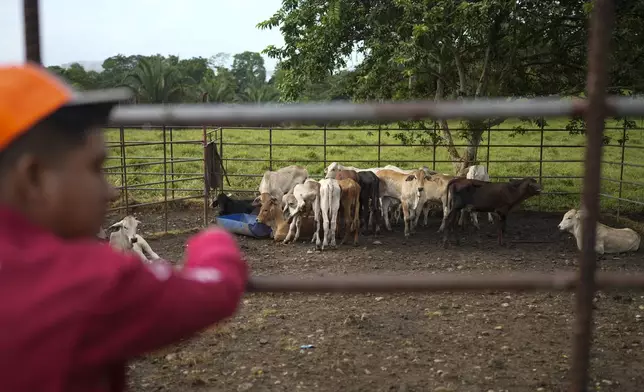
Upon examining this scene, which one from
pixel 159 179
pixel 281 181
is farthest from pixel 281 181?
pixel 159 179

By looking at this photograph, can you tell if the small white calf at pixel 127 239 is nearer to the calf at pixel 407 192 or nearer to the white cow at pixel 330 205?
the white cow at pixel 330 205

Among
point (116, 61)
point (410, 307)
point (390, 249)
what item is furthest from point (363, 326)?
point (116, 61)

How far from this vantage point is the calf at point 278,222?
33.6ft

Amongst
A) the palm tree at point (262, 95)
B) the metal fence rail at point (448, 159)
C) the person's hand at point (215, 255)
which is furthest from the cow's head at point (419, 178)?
the palm tree at point (262, 95)

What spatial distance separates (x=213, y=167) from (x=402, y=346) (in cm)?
767

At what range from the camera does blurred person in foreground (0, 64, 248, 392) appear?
969 millimetres

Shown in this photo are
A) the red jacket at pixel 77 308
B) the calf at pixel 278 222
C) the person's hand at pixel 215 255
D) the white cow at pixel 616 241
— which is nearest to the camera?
the red jacket at pixel 77 308

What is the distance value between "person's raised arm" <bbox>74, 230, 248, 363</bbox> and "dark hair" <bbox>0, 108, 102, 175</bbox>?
0.20m

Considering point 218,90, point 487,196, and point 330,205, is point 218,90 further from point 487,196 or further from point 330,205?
point 487,196

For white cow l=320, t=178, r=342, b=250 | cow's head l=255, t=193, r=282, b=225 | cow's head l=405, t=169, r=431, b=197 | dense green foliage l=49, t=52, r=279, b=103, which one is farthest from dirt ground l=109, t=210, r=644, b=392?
dense green foliage l=49, t=52, r=279, b=103

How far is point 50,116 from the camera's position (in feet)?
3.53

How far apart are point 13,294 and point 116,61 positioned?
1651 inches

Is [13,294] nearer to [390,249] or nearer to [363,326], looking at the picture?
[363,326]

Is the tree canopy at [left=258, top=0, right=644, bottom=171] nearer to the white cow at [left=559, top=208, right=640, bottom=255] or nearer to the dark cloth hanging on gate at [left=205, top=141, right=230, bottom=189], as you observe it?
the dark cloth hanging on gate at [left=205, top=141, right=230, bottom=189]
